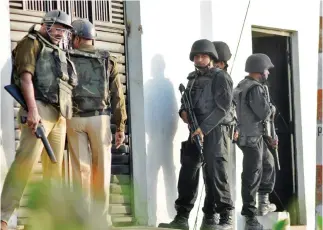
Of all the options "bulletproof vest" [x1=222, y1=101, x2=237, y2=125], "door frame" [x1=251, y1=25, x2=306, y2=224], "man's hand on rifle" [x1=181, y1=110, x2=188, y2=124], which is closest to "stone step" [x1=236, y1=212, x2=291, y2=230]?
"bulletproof vest" [x1=222, y1=101, x2=237, y2=125]

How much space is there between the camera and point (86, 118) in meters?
7.97

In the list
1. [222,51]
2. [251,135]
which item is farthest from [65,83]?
[251,135]

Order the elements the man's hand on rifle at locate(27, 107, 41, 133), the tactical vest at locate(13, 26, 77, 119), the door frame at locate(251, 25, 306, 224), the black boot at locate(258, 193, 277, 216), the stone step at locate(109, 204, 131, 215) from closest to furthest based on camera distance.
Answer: the man's hand on rifle at locate(27, 107, 41, 133), the tactical vest at locate(13, 26, 77, 119), the stone step at locate(109, 204, 131, 215), the black boot at locate(258, 193, 277, 216), the door frame at locate(251, 25, 306, 224)

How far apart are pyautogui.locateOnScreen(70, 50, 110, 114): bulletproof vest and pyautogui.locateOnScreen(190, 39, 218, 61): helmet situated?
1795 mm

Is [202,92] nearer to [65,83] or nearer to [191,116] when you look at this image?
[191,116]

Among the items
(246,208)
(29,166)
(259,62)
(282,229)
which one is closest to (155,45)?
(259,62)

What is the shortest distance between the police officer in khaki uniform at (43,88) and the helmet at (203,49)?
218 centimetres

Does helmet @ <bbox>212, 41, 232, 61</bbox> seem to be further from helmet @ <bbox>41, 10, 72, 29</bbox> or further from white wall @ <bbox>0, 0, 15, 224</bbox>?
helmet @ <bbox>41, 10, 72, 29</bbox>

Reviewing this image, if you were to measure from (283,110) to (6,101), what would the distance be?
212 inches

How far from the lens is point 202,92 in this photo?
9.41m

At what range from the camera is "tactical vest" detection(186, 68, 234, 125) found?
937cm

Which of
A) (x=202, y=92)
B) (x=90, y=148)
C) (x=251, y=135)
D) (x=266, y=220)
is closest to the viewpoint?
(x=90, y=148)

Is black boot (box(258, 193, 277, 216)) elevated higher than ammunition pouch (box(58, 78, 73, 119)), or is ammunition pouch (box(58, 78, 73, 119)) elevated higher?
ammunition pouch (box(58, 78, 73, 119))

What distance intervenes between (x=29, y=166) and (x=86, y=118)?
100 cm
